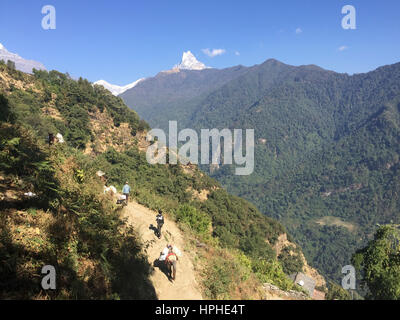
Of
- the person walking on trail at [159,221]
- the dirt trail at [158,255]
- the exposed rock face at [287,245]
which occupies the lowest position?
the exposed rock face at [287,245]

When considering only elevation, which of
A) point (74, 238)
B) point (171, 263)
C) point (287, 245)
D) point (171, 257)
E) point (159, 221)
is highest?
point (74, 238)

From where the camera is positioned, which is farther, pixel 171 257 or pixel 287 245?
pixel 287 245

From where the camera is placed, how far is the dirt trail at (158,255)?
9297 millimetres

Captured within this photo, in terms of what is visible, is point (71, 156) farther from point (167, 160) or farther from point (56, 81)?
point (56, 81)

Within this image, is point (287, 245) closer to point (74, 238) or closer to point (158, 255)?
point (158, 255)

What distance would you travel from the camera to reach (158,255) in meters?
11.2

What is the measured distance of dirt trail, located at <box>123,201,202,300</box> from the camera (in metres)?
9.30

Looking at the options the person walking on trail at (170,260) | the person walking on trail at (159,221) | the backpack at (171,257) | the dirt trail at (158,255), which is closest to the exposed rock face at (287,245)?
the dirt trail at (158,255)

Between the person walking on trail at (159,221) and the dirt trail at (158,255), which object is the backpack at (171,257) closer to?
the dirt trail at (158,255)

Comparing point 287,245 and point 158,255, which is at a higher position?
point 158,255

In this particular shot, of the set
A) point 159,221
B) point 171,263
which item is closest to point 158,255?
point 171,263

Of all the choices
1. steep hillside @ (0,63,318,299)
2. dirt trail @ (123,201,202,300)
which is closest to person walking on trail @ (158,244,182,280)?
dirt trail @ (123,201,202,300)

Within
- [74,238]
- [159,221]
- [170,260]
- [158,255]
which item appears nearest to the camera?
[74,238]

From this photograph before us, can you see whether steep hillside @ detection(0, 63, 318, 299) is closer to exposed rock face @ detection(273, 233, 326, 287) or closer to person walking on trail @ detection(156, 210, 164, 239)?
person walking on trail @ detection(156, 210, 164, 239)
